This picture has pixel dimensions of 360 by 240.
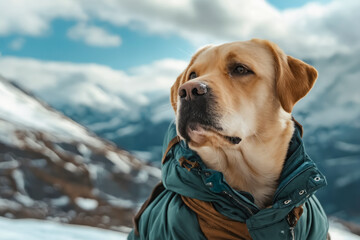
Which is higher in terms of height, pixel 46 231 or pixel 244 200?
pixel 244 200

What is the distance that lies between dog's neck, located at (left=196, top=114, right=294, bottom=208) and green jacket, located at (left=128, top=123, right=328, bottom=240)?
9cm

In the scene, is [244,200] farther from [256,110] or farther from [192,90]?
[192,90]

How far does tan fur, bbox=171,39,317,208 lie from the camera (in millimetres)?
2900

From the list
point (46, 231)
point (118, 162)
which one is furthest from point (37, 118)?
point (46, 231)

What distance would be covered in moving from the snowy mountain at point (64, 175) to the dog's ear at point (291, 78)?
11.3 meters

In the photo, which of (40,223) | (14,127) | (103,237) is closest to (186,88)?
(103,237)

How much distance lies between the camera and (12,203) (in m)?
15.5

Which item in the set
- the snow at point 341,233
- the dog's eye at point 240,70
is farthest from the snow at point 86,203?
the dog's eye at point 240,70

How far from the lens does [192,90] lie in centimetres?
267

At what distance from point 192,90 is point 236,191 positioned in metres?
0.89

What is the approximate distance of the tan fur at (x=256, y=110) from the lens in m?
2.90

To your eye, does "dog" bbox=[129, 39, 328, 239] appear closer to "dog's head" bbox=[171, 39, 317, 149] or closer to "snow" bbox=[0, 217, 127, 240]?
"dog's head" bbox=[171, 39, 317, 149]

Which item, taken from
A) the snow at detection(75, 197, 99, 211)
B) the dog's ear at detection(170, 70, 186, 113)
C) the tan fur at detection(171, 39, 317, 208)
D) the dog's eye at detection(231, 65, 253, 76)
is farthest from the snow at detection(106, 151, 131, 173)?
the dog's eye at detection(231, 65, 253, 76)

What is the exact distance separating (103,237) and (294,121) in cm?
427
